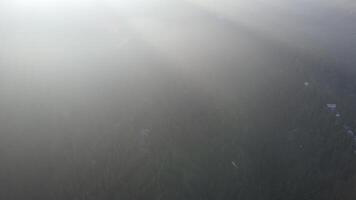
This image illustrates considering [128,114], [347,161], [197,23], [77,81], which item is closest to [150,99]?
[128,114]

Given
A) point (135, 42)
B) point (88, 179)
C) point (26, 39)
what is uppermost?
point (26, 39)

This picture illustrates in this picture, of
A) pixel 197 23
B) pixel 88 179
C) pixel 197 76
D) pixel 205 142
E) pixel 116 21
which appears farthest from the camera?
pixel 197 23

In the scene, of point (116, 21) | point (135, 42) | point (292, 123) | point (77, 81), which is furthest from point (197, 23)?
point (77, 81)

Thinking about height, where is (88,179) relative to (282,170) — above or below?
above

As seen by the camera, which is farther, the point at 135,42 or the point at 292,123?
the point at 135,42

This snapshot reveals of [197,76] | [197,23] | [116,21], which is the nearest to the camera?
[197,76]

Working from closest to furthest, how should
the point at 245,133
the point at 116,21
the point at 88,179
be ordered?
1. the point at 88,179
2. the point at 245,133
3. the point at 116,21

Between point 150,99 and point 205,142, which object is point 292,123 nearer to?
point 205,142

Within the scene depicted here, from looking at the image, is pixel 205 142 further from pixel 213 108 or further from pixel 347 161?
pixel 347 161

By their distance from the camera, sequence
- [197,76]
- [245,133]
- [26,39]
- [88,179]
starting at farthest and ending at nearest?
[197,76], [26,39], [245,133], [88,179]
